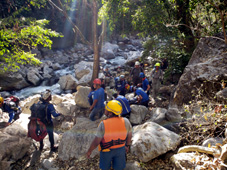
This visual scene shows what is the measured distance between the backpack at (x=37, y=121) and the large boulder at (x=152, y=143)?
248 centimetres

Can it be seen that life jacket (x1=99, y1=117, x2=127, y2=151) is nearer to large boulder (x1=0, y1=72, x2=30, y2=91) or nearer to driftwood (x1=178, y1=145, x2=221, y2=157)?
driftwood (x1=178, y1=145, x2=221, y2=157)

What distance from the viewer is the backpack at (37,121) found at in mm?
4227

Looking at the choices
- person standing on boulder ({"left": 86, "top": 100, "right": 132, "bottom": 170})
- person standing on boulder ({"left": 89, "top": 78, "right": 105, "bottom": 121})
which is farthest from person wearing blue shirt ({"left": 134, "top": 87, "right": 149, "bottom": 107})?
person standing on boulder ({"left": 86, "top": 100, "right": 132, "bottom": 170})

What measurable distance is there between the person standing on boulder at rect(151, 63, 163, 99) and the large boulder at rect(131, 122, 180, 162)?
3.93 meters

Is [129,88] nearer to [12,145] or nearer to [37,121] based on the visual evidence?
[37,121]

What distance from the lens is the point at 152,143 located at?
3.42 metres

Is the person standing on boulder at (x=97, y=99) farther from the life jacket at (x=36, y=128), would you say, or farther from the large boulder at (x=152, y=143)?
the large boulder at (x=152, y=143)

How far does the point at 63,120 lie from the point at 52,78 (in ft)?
31.0

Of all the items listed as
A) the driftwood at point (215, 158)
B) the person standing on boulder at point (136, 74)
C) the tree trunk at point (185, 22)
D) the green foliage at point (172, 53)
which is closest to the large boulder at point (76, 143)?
the driftwood at point (215, 158)

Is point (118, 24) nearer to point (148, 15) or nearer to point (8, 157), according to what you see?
point (148, 15)

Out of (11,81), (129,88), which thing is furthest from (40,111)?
(11,81)

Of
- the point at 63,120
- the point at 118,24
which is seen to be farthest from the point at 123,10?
the point at 63,120

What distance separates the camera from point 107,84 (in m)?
10.8

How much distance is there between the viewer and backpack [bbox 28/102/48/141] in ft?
13.9
